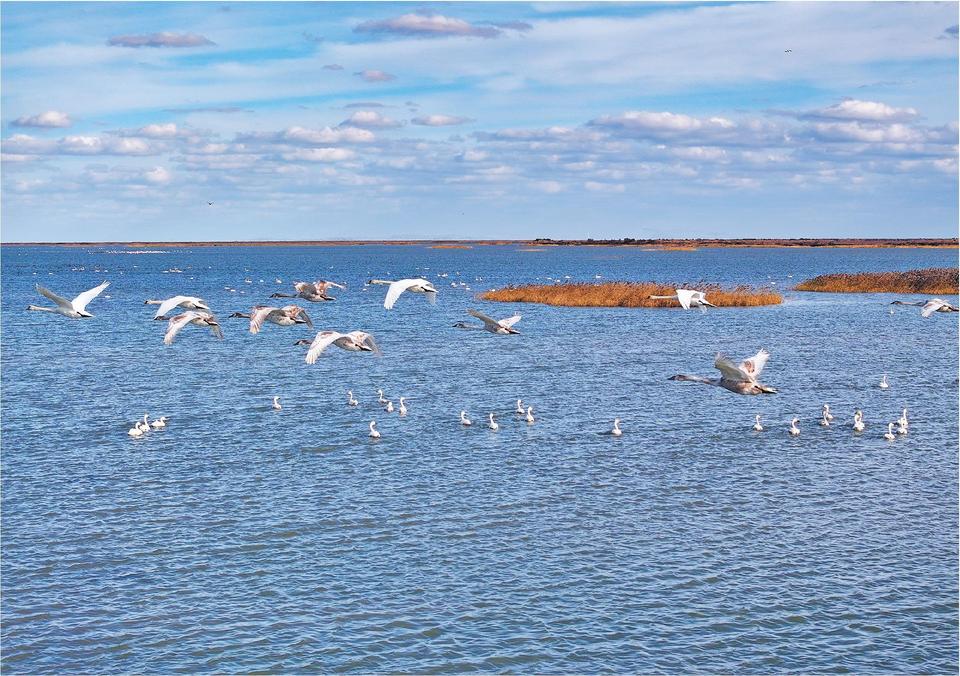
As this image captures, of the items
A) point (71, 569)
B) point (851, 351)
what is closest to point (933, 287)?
point (851, 351)

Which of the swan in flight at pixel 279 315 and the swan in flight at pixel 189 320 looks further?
the swan in flight at pixel 279 315

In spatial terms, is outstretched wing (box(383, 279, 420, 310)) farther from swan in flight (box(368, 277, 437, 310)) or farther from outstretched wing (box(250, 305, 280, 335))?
outstretched wing (box(250, 305, 280, 335))

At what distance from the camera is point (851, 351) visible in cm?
4909

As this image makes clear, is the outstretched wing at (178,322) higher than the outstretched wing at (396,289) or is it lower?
lower

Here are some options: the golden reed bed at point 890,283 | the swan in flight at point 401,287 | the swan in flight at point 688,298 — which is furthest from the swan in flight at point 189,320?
the golden reed bed at point 890,283

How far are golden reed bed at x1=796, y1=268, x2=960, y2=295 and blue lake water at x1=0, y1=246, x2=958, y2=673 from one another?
132ft

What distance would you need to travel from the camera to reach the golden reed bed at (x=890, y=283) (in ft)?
260

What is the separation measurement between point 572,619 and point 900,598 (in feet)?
18.4

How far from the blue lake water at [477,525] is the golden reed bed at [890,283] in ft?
132

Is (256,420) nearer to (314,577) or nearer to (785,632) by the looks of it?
(314,577)

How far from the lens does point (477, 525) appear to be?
21453 millimetres

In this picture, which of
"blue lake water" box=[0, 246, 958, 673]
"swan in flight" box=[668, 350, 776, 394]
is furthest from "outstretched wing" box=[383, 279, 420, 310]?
"swan in flight" box=[668, 350, 776, 394]

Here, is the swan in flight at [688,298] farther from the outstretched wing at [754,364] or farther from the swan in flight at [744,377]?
the outstretched wing at [754,364]

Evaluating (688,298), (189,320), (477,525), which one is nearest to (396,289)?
(189,320)
